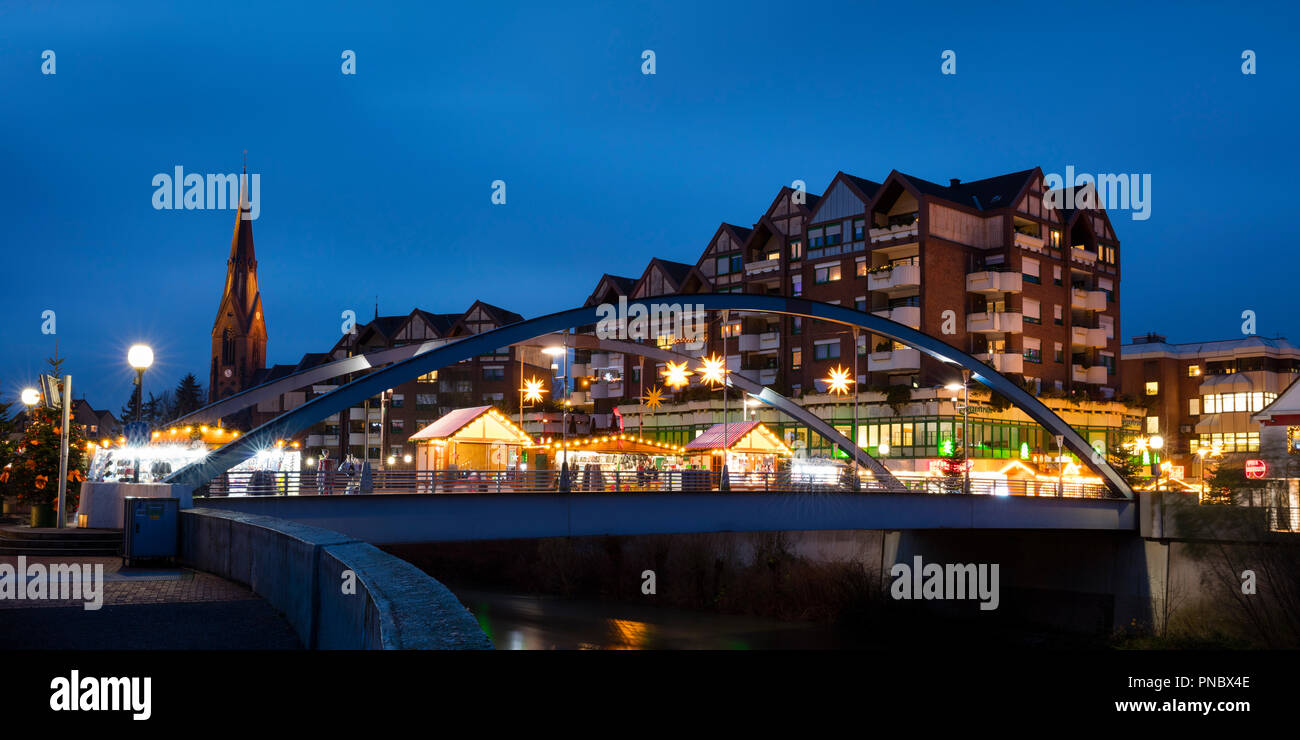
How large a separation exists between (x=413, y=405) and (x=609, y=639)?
66.9 m

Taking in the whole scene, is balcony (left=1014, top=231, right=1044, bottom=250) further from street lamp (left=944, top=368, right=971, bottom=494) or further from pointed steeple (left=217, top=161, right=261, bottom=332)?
pointed steeple (left=217, top=161, right=261, bottom=332)

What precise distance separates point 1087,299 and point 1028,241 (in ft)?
27.3

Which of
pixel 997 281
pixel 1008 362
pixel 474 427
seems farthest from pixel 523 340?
pixel 997 281

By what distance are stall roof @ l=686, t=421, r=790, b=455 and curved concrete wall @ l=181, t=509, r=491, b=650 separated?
34.4 m

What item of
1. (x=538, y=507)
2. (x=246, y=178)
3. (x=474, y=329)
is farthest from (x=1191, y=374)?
(x=246, y=178)

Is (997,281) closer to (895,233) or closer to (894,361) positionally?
(895,233)

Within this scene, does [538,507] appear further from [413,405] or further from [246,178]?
[246,178]

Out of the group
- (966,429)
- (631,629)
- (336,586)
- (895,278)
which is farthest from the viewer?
(895,278)

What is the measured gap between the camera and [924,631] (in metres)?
49.1

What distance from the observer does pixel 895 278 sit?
2721 inches

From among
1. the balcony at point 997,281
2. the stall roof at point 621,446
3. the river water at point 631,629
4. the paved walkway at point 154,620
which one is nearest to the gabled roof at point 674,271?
the balcony at point 997,281

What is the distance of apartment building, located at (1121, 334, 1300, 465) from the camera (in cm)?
8212

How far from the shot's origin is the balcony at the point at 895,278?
6850 centimetres

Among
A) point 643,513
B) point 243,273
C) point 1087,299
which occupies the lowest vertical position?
point 643,513
